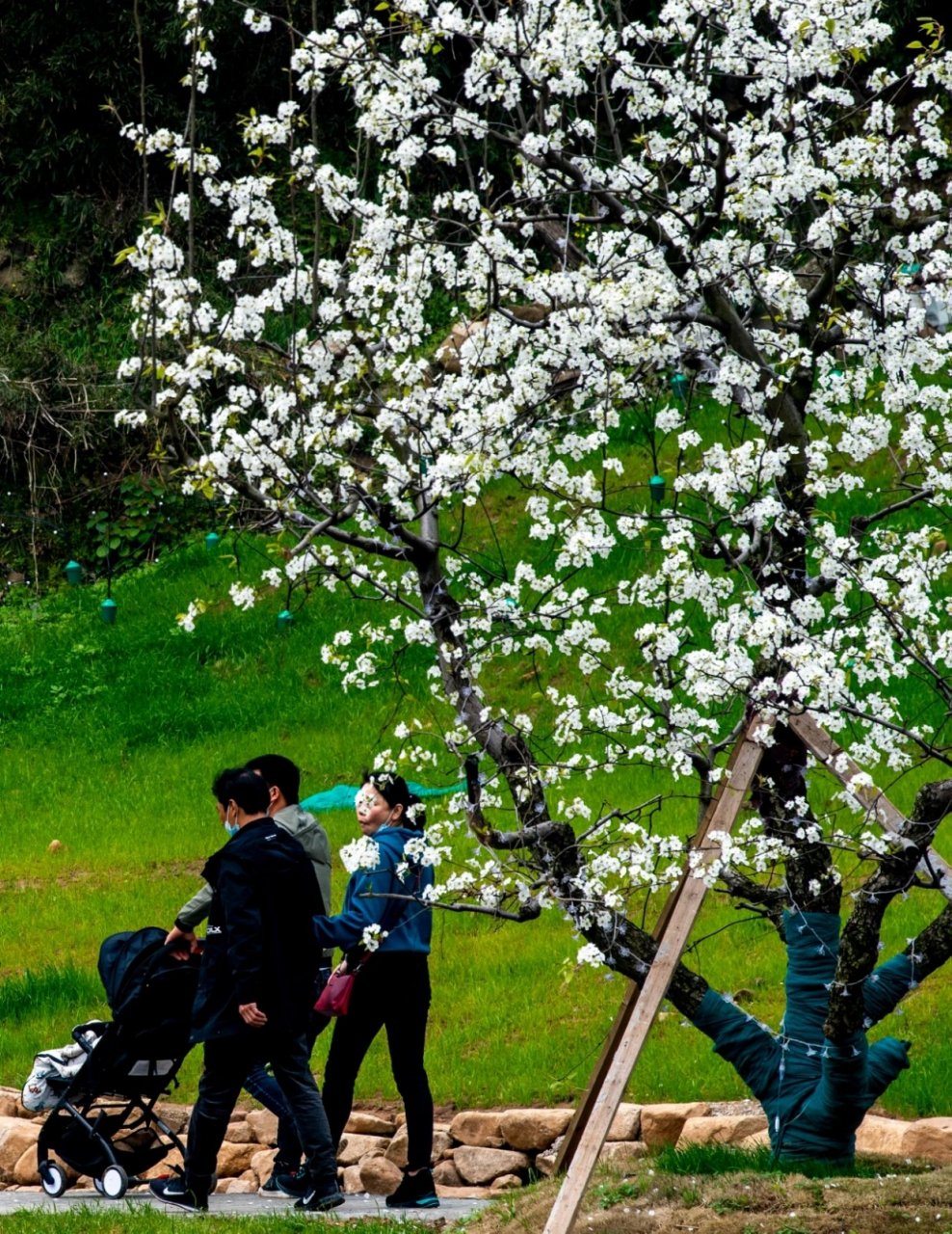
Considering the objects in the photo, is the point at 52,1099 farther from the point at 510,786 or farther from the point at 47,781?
the point at 47,781

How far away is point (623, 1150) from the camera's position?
24.6ft

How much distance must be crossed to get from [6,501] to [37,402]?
1208mm

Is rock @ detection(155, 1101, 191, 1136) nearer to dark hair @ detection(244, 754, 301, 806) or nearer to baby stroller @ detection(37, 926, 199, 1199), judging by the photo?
baby stroller @ detection(37, 926, 199, 1199)

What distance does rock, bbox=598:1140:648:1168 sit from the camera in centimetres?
726

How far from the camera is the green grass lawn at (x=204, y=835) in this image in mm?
8734

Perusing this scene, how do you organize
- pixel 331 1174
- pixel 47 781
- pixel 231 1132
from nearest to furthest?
pixel 331 1174 < pixel 231 1132 < pixel 47 781

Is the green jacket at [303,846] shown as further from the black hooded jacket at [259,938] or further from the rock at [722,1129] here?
the rock at [722,1129]

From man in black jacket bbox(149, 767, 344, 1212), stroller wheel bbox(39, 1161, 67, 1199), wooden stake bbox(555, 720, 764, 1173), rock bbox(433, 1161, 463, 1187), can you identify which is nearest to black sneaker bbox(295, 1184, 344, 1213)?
man in black jacket bbox(149, 767, 344, 1212)

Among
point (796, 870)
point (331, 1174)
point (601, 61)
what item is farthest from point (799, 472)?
point (331, 1174)

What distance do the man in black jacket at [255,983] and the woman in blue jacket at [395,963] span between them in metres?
0.21

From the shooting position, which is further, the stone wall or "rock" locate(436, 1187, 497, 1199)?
"rock" locate(436, 1187, 497, 1199)

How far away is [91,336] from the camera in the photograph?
20766mm

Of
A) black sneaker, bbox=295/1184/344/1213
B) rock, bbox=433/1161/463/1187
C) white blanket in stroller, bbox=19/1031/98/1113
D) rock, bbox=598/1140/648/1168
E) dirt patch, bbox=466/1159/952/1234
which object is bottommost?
rock, bbox=433/1161/463/1187

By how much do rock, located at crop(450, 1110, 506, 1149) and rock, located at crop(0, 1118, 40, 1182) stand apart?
81.5 inches
